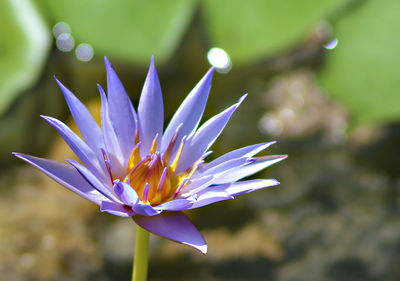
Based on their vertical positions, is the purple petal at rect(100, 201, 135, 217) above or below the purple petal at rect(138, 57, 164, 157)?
below

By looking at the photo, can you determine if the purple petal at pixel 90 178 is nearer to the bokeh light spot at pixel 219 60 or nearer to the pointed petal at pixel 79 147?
the pointed petal at pixel 79 147

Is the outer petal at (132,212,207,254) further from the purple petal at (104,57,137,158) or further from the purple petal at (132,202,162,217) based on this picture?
the purple petal at (104,57,137,158)

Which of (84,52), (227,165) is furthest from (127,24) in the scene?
(227,165)

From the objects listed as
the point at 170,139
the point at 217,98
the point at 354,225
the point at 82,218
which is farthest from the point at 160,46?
the point at 170,139

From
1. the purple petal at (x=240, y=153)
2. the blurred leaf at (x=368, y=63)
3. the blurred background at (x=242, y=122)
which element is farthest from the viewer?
the blurred leaf at (x=368, y=63)

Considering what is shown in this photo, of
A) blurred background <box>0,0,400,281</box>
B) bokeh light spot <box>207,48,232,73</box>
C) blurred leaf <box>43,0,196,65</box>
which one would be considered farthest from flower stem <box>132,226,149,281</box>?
bokeh light spot <box>207,48,232,73</box>

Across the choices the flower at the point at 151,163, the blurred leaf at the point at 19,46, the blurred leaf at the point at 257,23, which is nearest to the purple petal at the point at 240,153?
the flower at the point at 151,163
